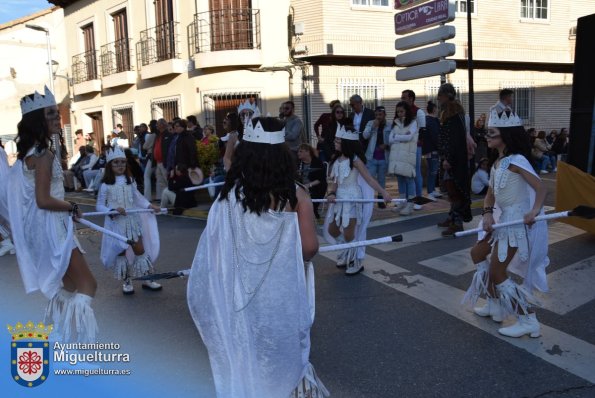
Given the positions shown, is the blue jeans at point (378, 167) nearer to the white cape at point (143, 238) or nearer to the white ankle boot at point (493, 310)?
the white cape at point (143, 238)

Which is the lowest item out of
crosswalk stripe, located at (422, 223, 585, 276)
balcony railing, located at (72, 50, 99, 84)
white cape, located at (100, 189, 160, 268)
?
crosswalk stripe, located at (422, 223, 585, 276)

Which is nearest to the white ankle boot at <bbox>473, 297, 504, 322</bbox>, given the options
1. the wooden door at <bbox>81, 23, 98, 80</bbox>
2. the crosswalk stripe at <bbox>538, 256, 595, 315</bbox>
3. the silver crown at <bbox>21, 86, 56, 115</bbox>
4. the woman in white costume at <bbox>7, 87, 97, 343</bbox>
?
the crosswalk stripe at <bbox>538, 256, 595, 315</bbox>

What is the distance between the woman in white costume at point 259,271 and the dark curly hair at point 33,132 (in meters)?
1.82

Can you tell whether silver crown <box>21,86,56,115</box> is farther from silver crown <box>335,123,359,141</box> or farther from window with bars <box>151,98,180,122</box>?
window with bars <box>151,98,180,122</box>

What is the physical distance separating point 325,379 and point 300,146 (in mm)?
5513

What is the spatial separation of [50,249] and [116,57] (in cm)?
1834

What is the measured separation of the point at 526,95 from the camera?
19.8 m

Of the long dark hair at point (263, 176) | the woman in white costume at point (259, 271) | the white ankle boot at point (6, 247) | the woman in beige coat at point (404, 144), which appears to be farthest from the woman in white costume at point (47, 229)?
the woman in beige coat at point (404, 144)

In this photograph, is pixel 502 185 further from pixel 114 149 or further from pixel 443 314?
pixel 114 149

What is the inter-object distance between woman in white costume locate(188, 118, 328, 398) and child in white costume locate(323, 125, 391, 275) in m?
3.08

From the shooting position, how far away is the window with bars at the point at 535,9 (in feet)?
61.6

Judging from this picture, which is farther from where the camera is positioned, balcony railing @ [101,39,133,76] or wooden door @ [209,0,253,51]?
balcony railing @ [101,39,133,76]

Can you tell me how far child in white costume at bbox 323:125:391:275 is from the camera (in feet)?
19.1

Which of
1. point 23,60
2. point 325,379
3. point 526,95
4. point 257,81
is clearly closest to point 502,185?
point 325,379
